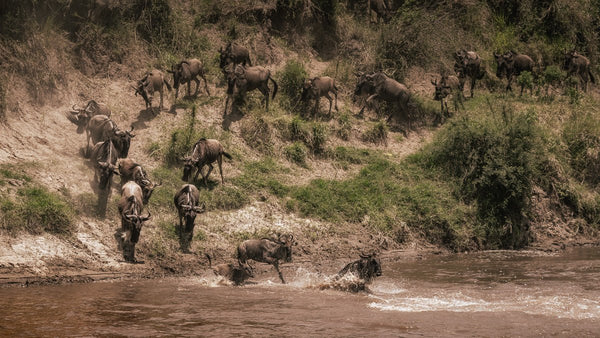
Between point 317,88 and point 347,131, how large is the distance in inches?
59.1

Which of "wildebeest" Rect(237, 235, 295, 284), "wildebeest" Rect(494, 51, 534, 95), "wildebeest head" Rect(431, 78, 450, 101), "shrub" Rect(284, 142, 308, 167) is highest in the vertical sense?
"wildebeest" Rect(494, 51, 534, 95)

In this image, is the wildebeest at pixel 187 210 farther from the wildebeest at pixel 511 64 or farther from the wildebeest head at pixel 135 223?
the wildebeest at pixel 511 64

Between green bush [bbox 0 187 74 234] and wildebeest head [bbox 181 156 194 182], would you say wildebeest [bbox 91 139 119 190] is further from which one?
wildebeest head [bbox 181 156 194 182]

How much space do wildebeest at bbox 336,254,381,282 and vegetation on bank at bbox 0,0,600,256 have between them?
3621 mm

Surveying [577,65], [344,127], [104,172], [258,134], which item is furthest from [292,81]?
[577,65]

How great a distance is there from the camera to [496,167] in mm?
19781

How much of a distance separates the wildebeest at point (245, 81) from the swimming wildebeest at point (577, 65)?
492 inches

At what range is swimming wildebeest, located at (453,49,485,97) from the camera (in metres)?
26.0

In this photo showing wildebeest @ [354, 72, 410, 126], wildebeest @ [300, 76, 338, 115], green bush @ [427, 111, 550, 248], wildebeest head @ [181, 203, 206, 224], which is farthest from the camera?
wildebeest @ [354, 72, 410, 126]

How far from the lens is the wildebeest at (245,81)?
20484 mm

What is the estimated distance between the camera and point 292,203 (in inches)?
701

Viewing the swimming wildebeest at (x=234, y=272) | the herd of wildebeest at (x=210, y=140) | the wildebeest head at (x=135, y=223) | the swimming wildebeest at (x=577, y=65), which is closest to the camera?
the swimming wildebeest at (x=234, y=272)

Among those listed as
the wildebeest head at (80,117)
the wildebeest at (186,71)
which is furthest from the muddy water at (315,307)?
the wildebeest at (186,71)

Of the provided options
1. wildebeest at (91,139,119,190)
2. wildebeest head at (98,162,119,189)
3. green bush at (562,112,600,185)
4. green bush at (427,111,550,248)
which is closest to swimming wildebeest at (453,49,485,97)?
green bush at (562,112,600,185)
